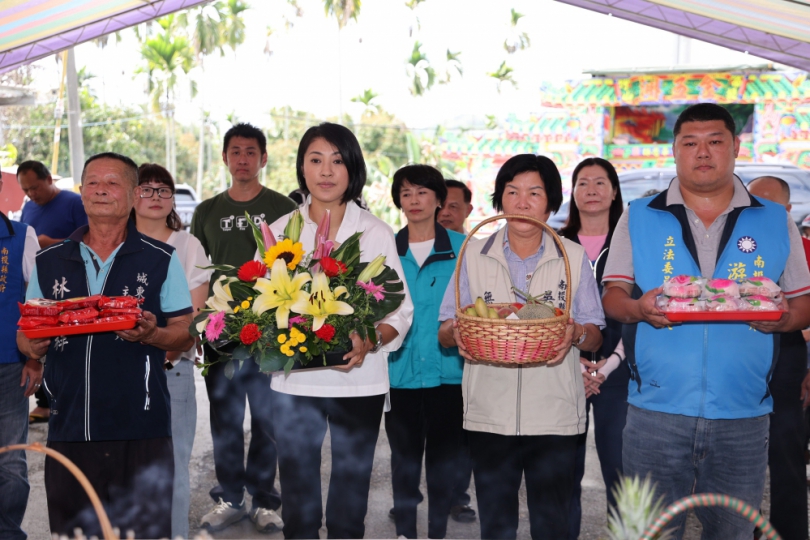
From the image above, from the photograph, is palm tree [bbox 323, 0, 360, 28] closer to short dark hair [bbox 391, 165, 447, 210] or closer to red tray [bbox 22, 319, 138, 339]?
short dark hair [bbox 391, 165, 447, 210]

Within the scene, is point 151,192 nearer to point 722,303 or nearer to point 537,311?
point 537,311

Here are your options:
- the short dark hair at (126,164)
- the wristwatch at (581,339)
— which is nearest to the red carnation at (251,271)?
the short dark hair at (126,164)

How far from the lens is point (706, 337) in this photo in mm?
2480

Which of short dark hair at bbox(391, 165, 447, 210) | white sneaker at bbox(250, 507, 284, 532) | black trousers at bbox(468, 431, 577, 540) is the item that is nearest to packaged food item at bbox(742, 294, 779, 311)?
black trousers at bbox(468, 431, 577, 540)

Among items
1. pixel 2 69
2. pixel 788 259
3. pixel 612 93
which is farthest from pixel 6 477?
pixel 612 93

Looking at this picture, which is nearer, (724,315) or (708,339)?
(724,315)

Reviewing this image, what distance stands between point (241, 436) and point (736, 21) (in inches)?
210

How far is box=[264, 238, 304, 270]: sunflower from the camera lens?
242 cm

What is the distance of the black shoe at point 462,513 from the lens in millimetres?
4051

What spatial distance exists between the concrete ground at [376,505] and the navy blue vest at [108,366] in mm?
1507

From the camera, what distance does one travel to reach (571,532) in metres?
3.56

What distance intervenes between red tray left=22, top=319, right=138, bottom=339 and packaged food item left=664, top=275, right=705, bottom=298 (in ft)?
5.72

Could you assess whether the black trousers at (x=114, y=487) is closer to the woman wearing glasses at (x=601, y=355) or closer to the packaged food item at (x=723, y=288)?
the woman wearing glasses at (x=601, y=355)

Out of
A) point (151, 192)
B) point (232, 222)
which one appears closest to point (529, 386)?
point (151, 192)
